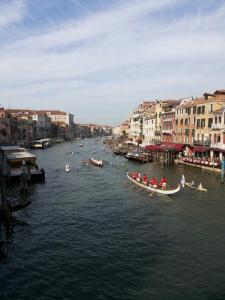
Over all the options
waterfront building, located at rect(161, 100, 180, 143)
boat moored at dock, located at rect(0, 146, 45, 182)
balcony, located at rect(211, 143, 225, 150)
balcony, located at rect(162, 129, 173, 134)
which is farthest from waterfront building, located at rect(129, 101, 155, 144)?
boat moored at dock, located at rect(0, 146, 45, 182)

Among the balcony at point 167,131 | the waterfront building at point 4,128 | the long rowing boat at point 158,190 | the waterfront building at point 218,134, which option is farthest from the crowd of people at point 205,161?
the waterfront building at point 4,128

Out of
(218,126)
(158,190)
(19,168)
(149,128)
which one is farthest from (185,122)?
(19,168)

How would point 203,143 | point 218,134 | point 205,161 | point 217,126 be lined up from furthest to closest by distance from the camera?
point 203,143 < point 218,134 < point 217,126 < point 205,161

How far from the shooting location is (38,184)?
49.3 metres

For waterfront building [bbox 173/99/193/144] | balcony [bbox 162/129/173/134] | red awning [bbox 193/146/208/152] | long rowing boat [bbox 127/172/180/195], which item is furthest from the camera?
balcony [bbox 162/129/173/134]

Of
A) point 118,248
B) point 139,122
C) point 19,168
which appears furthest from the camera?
point 139,122

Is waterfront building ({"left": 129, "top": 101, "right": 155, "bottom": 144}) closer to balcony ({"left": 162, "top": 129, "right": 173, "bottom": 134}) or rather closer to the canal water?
balcony ({"left": 162, "top": 129, "right": 173, "bottom": 134})

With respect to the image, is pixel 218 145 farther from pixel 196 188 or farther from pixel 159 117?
pixel 159 117

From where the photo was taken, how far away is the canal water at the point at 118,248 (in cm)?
1914

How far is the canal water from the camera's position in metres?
19.1

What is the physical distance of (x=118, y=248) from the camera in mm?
24625

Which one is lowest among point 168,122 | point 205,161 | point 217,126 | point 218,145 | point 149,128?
point 205,161

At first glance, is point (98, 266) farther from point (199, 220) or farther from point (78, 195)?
point (78, 195)

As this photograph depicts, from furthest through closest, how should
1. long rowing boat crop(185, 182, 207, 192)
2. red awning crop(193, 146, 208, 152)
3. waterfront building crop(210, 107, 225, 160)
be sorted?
red awning crop(193, 146, 208, 152) → waterfront building crop(210, 107, 225, 160) → long rowing boat crop(185, 182, 207, 192)
